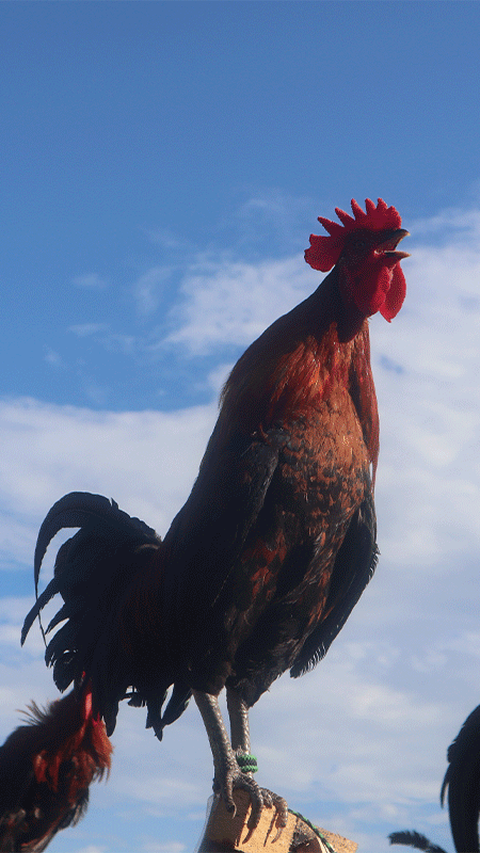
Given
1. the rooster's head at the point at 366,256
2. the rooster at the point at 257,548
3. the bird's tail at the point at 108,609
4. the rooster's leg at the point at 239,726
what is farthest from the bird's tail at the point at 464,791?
the rooster's head at the point at 366,256

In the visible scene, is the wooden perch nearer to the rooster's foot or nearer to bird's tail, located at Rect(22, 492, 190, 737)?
the rooster's foot

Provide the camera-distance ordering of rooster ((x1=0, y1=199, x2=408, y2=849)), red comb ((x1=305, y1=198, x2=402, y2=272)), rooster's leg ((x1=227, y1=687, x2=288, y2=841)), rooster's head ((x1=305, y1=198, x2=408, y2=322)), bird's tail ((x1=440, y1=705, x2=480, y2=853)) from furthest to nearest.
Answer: red comb ((x1=305, y1=198, x2=402, y2=272)), rooster's head ((x1=305, y1=198, x2=408, y2=322)), rooster's leg ((x1=227, y1=687, x2=288, y2=841)), rooster ((x1=0, y1=199, x2=408, y2=849)), bird's tail ((x1=440, y1=705, x2=480, y2=853))

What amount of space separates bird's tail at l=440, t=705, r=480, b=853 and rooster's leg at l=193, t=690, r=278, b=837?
0.82m

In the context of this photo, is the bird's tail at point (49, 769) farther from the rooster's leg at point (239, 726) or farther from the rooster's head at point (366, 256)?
the rooster's head at point (366, 256)

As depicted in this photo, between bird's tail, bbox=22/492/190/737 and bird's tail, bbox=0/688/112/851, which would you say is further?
bird's tail, bbox=0/688/112/851

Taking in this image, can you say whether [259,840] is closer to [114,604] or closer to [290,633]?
[290,633]

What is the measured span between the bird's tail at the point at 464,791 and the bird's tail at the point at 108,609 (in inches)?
57.6

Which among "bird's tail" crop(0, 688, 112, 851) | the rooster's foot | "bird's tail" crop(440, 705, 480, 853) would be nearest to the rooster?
the rooster's foot

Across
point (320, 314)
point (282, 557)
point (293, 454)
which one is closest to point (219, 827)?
point (282, 557)

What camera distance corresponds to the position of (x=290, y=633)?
391 centimetres

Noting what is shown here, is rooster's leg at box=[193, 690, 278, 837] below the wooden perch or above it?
above

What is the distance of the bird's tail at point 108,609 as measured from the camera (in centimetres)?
409

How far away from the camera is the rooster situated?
3.62 meters

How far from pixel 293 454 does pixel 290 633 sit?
98cm
